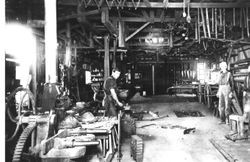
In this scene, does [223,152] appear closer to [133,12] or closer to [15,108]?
[133,12]

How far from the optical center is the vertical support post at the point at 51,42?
15.8 feet

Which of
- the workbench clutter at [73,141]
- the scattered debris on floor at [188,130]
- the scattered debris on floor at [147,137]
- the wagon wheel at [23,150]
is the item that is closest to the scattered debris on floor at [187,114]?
the scattered debris on floor at [188,130]

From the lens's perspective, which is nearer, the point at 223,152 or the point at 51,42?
the point at 51,42

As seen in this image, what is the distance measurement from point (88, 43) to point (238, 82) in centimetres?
837

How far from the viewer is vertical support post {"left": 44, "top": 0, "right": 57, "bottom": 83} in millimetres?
4820

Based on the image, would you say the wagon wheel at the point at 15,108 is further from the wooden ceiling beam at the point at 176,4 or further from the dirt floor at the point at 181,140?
the wooden ceiling beam at the point at 176,4

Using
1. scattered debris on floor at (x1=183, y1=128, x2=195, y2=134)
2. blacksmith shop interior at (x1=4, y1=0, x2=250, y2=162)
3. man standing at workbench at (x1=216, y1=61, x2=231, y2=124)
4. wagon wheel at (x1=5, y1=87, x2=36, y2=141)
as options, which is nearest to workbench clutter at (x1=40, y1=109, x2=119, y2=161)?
blacksmith shop interior at (x1=4, y1=0, x2=250, y2=162)

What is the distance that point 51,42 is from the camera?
4961 millimetres

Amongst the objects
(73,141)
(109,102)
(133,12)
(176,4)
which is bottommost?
(73,141)

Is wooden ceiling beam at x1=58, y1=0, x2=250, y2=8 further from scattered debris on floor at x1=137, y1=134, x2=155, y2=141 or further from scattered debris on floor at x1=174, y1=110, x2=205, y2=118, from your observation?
scattered debris on floor at x1=174, y1=110, x2=205, y2=118

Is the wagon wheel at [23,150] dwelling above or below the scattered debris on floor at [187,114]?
above

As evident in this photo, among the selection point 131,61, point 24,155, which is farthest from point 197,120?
point 131,61

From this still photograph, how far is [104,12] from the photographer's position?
6.13m

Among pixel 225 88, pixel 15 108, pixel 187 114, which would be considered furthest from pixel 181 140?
pixel 15 108
